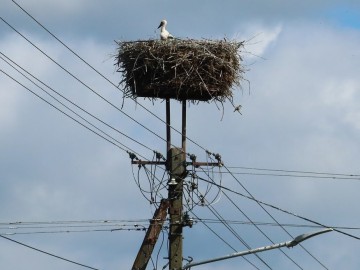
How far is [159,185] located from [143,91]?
1583 millimetres

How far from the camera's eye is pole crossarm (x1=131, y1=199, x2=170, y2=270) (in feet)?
72.2

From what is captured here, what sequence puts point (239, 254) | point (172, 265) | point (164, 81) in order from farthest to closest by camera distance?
point (164, 81), point (172, 265), point (239, 254)

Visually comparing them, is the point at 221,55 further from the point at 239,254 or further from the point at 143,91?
the point at 239,254

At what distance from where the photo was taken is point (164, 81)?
23703 millimetres

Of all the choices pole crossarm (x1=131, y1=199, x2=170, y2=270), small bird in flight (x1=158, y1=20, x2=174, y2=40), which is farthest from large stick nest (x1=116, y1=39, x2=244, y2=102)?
pole crossarm (x1=131, y1=199, x2=170, y2=270)

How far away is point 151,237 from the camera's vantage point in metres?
22.4

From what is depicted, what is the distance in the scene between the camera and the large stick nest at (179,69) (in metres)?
23.7

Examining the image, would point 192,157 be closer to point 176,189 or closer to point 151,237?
point 176,189

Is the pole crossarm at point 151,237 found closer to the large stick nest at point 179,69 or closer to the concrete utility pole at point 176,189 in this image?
the concrete utility pole at point 176,189

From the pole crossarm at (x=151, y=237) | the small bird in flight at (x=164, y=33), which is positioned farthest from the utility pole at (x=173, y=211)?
the small bird in flight at (x=164, y=33)

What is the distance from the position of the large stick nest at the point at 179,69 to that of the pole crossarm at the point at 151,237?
73.3 inches

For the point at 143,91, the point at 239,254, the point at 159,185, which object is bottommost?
the point at 239,254

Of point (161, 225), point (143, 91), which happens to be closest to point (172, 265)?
point (161, 225)

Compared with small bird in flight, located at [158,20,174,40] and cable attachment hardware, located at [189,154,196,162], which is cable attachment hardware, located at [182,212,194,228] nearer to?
cable attachment hardware, located at [189,154,196,162]
